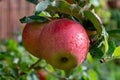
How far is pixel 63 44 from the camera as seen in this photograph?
88 cm

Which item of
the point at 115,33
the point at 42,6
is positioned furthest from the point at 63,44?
the point at 115,33

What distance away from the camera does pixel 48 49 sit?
886 mm

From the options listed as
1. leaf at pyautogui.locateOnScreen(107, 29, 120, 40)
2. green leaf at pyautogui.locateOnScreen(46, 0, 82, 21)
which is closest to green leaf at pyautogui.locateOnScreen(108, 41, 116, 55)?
leaf at pyautogui.locateOnScreen(107, 29, 120, 40)

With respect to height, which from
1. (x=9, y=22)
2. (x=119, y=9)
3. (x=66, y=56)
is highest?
(x=66, y=56)

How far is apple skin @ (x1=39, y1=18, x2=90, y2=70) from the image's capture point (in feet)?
2.88

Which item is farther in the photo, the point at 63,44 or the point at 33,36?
the point at 33,36

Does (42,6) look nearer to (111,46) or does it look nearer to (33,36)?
(33,36)

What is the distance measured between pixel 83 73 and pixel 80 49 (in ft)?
2.68

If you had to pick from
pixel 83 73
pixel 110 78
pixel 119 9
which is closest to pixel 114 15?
pixel 119 9

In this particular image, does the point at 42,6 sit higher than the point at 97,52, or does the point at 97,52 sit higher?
the point at 42,6

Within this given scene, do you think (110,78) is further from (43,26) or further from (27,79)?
(43,26)

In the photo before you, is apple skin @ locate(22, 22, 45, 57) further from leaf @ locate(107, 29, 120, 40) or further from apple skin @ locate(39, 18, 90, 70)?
leaf @ locate(107, 29, 120, 40)

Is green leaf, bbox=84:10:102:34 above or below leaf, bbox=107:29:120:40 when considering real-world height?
above

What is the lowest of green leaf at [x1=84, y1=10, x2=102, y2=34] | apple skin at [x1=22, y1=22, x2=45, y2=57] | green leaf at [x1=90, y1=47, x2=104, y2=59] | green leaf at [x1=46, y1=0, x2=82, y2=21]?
green leaf at [x1=90, y1=47, x2=104, y2=59]
